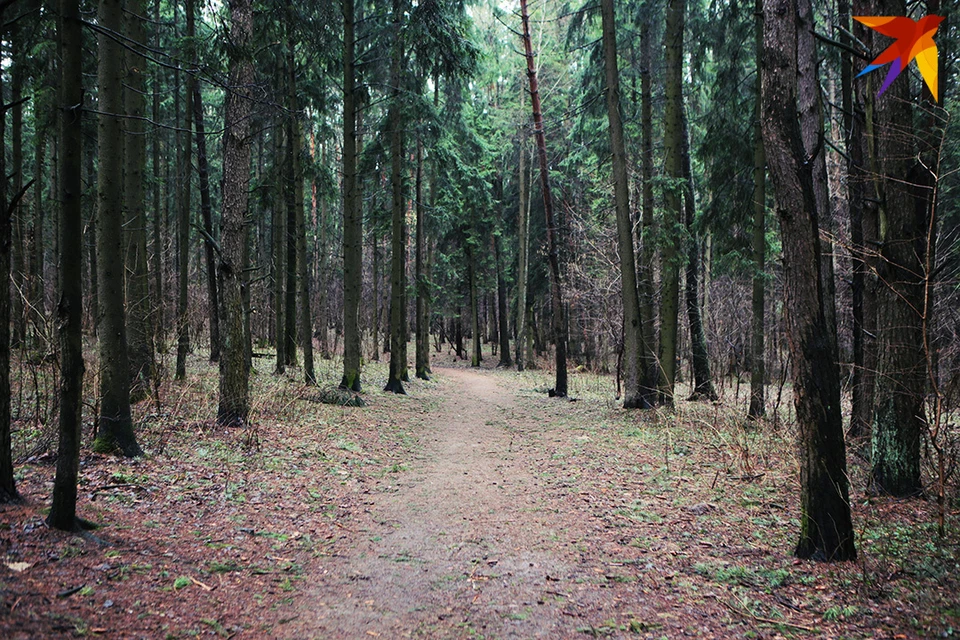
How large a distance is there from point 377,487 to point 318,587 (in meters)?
2.80

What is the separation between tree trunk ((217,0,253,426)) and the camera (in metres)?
8.48

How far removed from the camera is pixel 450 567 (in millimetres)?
4555

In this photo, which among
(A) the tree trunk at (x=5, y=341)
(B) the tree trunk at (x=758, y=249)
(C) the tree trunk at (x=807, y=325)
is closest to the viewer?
(A) the tree trunk at (x=5, y=341)

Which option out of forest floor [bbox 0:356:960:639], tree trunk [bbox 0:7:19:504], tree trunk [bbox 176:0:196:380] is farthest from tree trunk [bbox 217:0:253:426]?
tree trunk [bbox 0:7:19:504]

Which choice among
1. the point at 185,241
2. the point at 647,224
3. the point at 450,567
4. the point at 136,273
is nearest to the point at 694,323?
the point at 647,224

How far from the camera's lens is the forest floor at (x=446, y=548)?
3.47m

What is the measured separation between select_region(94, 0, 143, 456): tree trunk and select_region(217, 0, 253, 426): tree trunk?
224 cm

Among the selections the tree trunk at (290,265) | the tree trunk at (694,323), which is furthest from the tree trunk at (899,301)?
the tree trunk at (290,265)

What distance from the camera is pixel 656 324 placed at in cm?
1391

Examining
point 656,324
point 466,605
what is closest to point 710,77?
point 656,324

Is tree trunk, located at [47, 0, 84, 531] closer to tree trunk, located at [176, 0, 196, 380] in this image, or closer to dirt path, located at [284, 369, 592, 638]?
dirt path, located at [284, 369, 592, 638]

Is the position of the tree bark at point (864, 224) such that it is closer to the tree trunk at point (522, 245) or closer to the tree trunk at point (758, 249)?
the tree trunk at point (758, 249)

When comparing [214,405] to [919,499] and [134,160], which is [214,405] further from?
[919,499]

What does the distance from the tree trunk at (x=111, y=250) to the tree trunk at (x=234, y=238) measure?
7.34 ft
